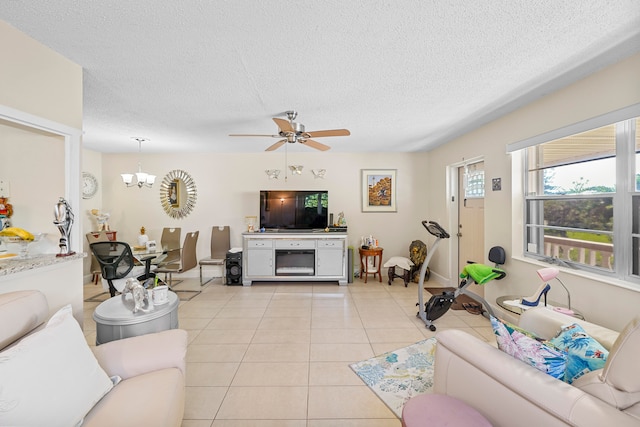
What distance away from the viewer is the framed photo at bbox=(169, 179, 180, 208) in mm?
5070

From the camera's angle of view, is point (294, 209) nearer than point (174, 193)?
Yes

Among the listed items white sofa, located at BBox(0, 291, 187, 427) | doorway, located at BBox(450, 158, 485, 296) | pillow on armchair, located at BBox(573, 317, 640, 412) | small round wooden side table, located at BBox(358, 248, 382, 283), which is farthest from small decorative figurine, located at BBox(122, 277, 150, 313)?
doorway, located at BBox(450, 158, 485, 296)

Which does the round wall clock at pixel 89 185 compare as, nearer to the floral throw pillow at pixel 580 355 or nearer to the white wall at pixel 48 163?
the white wall at pixel 48 163

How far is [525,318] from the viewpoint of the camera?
1.96 metres

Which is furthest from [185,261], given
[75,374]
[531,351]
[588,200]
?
[588,200]

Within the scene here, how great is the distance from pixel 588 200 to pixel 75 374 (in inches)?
144

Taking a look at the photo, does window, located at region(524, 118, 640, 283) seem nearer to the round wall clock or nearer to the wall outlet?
the wall outlet

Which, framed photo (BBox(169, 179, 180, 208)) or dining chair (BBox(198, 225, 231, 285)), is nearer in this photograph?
dining chair (BBox(198, 225, 231, 285))

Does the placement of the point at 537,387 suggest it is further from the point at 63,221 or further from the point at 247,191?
the point at 247,191

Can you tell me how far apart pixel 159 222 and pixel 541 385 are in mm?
5691

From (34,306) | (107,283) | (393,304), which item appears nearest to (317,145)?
(393,304)

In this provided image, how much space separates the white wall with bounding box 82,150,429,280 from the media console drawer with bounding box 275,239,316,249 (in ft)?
3.04

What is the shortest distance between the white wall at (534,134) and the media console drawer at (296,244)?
2.34 metres

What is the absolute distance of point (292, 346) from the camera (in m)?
2.56
